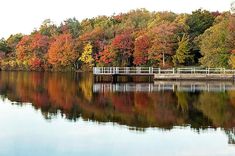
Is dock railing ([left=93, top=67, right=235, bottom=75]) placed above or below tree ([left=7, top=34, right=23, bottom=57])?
below

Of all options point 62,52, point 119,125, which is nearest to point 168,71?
point 119,125

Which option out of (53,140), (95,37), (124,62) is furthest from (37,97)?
(95,37)

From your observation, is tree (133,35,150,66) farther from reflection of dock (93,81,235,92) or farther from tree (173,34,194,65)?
reflection of dock (93,81,235,92)

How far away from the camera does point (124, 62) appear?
71.6m

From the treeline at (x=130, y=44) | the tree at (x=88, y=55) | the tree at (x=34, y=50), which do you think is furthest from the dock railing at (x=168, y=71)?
the tree at (x=34, y=50)

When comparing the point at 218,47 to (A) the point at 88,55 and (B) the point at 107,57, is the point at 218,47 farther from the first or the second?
(A) the point at 88,55

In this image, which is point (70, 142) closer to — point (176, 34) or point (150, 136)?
point (150, 136)

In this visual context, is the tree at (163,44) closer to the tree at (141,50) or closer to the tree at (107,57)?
the tree at (141,50)

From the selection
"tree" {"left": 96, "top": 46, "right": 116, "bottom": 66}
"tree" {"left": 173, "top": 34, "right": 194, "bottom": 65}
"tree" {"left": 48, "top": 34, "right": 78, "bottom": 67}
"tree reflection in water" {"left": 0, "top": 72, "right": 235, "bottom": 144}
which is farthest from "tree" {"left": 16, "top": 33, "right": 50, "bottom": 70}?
"tree reflection in water" {"left": 0, "top": 72, "right": 235, "bottom": 144}

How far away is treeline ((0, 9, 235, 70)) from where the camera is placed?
53656 mm

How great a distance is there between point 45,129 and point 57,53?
231 feet

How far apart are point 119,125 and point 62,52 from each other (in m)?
68.9

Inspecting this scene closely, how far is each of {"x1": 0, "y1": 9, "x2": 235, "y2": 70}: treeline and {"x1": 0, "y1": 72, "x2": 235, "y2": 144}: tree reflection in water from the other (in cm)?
1800

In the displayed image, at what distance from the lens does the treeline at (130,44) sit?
53656 mm
